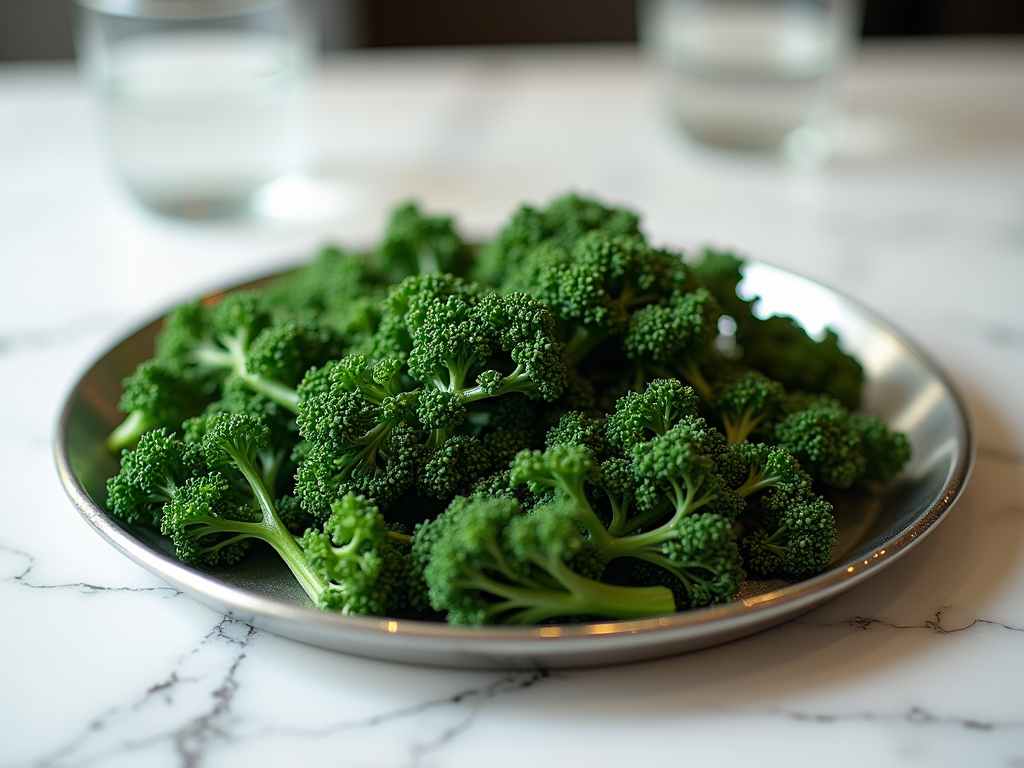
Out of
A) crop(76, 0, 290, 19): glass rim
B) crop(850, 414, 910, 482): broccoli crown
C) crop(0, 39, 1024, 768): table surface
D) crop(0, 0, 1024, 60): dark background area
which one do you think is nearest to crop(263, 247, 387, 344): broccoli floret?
crop(0, 39, 1024, 768): table surface

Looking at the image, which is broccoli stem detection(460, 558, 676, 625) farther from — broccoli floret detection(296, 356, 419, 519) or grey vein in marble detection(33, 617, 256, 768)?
grey vein in marble detection(33, 617, 256, 768)

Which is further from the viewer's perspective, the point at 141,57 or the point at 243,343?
the point at 141,57

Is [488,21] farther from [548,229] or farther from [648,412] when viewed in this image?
[648,412]

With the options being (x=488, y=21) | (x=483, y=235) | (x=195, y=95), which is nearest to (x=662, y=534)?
(x=483, y=235)

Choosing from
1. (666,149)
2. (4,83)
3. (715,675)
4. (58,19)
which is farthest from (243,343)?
(58,19)

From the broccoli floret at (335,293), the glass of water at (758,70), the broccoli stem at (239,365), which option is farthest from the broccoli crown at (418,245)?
the glass of water at (758,70)

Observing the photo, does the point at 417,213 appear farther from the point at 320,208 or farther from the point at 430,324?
the point at 320,208
